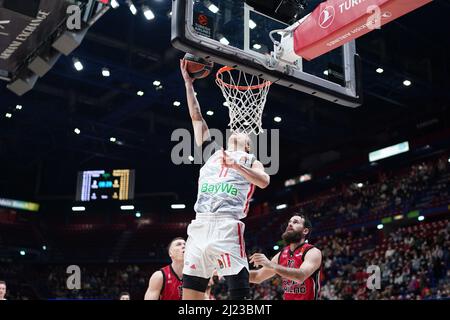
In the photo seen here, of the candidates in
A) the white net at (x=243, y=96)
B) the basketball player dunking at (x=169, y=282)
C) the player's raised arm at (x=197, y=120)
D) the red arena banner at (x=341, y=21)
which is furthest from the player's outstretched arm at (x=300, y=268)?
the red arena banner at (x=341, y=21)

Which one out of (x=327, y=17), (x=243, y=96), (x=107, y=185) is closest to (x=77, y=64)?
(x=107, y=185)

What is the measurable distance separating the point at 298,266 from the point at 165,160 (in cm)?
2064

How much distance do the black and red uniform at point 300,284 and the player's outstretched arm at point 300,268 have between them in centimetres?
12

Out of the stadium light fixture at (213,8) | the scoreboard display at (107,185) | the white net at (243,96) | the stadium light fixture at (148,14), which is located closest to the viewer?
the stadium light fixture at (213,8)

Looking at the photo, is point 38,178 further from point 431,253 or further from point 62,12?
point 62,12

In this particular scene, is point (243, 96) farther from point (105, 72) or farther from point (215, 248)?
point (105, 72)

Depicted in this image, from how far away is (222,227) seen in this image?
376cm

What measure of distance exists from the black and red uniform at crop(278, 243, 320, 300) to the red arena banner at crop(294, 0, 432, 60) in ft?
6.52

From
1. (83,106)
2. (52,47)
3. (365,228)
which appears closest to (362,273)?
(365,228)

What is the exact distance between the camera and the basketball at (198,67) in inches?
185

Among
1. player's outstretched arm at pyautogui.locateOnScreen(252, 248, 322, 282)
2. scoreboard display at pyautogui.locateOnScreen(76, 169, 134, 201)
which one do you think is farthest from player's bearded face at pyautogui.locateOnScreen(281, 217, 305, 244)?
scoreboard display at pyautogui.locateOnScreen(76, 169, 134, 201)

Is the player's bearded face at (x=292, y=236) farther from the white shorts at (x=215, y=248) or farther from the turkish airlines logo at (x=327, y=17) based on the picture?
the turkish airlines logo at (x=327, y=17)

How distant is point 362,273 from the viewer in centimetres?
1652
